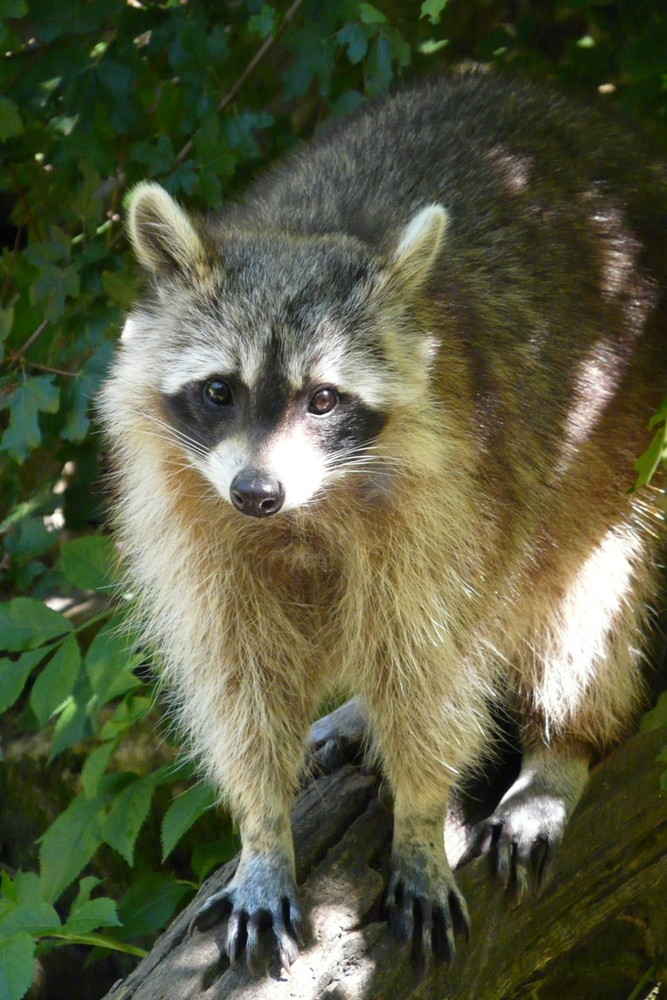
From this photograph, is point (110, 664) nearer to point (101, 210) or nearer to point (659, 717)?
point (101, 210)

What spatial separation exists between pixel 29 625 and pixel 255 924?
962 mm

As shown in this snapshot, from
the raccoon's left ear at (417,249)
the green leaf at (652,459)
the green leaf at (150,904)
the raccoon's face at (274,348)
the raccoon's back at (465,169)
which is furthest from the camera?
the green leaf at (150,904)

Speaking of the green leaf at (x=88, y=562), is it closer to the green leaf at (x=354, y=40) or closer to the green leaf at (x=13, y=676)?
the green leaf at (x=13, y=676)

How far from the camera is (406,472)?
2.45m

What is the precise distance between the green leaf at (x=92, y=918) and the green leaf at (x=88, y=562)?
2.49 ft

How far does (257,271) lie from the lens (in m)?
2.42

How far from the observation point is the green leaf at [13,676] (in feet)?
9.44

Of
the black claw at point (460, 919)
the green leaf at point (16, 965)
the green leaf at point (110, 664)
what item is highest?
the green leaf at point (110, 664)

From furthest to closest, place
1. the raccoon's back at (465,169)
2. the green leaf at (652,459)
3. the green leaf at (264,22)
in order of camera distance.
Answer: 1. the green leaf at (264,22)
2. the raccoon's back at (465,169)
3. the green leaf at (652,459)

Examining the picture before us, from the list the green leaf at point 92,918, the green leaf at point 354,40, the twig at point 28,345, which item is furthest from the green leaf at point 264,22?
the green leaf at point 92,918

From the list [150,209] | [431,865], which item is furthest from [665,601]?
[150,209]

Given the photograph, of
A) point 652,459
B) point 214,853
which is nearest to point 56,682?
point 214,853

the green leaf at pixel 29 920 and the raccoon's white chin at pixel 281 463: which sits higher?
the raccoon's white chin at pixel 281 463

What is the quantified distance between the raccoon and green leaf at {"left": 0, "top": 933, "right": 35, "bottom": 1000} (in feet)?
1.15
